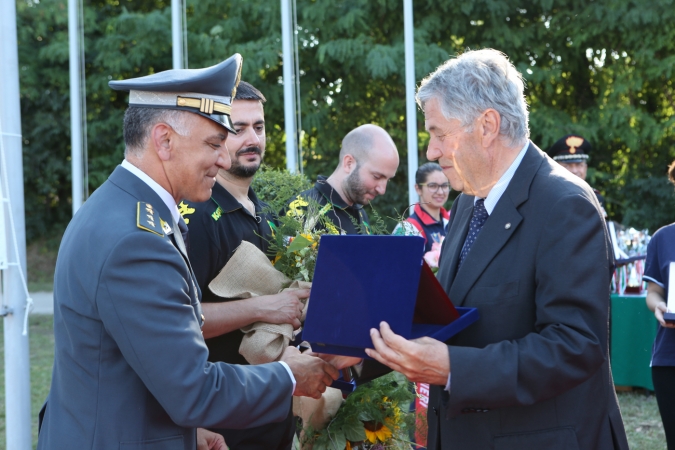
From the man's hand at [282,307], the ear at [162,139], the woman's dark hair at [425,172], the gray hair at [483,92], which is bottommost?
the man's hand at [282,307]

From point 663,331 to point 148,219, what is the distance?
3.18 m

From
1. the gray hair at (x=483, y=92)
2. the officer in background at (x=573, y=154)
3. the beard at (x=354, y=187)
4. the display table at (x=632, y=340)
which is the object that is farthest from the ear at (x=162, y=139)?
the display table at (x=632, y=340)

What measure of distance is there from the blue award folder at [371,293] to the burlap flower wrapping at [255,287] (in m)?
0.54

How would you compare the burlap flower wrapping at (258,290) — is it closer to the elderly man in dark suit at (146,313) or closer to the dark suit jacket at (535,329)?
the elderly man in dark suit at (146,313)

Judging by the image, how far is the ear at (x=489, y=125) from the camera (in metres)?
2.16

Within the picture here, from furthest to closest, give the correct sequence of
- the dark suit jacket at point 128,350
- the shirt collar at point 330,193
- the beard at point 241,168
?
the shirt collar at point 330,193 < the beard at point 241,168 < the dark suit jacket at point 128,350

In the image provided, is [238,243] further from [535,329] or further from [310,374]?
[535,329]

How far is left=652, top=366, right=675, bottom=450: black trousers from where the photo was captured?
3842mm

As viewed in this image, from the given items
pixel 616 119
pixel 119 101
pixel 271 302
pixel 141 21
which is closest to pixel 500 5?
pixel 616 119

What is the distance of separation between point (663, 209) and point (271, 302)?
1164 cm

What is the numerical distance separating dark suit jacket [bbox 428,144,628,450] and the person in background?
1.95 m

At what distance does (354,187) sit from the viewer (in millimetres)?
4434

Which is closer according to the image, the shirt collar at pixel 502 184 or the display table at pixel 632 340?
the shirt collar at pixel 502 184

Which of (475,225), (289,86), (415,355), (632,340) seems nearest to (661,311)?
(475,225)
